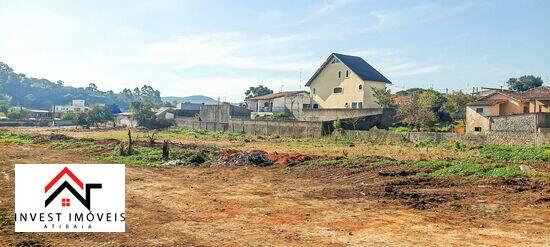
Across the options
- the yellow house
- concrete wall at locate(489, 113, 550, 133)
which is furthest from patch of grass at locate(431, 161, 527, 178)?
the yellow house

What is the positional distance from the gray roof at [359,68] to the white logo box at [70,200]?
140ft

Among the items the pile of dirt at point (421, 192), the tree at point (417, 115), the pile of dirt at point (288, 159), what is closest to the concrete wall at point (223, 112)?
the tree at point (417, 115)

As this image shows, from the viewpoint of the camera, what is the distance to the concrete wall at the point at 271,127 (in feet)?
130

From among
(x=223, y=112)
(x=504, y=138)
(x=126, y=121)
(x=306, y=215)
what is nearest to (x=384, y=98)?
(x=223, y=112)

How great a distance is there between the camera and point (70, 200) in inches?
412

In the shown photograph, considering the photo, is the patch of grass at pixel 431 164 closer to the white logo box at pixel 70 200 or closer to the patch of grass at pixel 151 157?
the patch of grass at pixel 151 157

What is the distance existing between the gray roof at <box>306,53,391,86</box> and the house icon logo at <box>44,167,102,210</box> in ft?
141

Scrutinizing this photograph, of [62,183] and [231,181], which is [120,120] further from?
[62,183]

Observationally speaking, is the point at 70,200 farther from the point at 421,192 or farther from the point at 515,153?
the point at 515,153

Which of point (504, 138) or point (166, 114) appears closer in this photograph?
point (504, 138)

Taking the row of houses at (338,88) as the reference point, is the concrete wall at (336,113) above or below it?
below

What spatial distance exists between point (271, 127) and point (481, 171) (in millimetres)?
29098

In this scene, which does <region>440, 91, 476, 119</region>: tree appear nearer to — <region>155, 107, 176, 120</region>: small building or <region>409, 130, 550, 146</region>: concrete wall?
<region>409, 130, 550, 146</region>: concrete wall

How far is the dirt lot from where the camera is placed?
29.7 feet
